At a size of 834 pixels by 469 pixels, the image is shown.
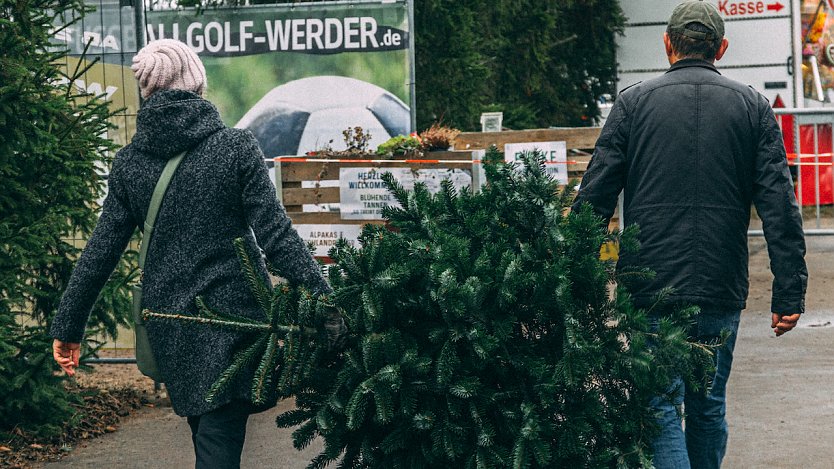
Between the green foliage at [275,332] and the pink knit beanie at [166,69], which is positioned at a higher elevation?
the pink knit beanie at [166,69]

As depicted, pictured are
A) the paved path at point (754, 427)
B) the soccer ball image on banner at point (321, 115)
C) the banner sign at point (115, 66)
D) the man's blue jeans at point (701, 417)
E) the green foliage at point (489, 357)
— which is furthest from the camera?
the soccer ball image on banner at point (321, 115)

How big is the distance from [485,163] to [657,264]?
700mm

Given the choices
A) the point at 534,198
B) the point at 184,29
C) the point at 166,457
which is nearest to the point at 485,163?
the point at 534,198

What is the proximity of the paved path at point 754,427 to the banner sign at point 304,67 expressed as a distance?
3.37m

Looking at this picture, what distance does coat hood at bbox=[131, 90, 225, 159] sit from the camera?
4.07m

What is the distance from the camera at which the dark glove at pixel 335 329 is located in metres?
3.78

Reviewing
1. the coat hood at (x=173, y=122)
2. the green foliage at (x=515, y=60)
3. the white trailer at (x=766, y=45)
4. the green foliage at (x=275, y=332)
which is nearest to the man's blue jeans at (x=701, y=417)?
the green foliage at (x=275, y=332)

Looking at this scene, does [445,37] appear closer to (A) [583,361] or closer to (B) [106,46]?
(B) [106,46]

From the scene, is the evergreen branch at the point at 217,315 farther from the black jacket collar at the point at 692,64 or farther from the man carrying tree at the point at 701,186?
the black jacket collar at the point at 692,64

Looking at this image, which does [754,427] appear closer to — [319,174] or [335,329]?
[335,329]

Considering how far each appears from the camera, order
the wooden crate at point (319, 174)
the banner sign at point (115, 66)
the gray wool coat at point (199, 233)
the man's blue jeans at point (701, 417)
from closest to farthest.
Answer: the gray wool coat at point (199, 233), the man's blue jeans at point (701, 417), the banner sign at point (115, 66), the wooden crate at point (319, 174)

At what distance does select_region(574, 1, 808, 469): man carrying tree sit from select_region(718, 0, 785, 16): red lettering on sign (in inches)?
497

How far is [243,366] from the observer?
12.6 feet

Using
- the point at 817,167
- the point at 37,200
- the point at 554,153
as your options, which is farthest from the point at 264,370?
the point at 817,167
